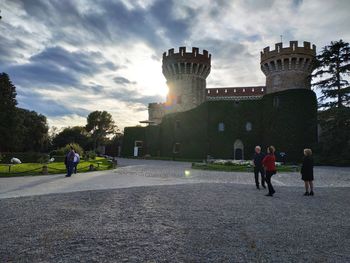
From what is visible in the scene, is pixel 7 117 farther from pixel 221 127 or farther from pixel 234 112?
pixel 234 112

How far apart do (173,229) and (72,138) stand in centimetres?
6321

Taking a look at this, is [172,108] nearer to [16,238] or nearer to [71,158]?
[71,158]

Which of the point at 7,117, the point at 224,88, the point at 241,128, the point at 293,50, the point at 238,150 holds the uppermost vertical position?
the point at 293,50

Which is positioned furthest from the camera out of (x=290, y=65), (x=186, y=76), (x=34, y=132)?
(x=34, y=132)

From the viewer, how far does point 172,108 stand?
4269 cm

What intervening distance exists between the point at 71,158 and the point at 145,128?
101 feet

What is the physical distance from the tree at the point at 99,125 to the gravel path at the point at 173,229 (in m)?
65.3

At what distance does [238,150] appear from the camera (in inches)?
1341

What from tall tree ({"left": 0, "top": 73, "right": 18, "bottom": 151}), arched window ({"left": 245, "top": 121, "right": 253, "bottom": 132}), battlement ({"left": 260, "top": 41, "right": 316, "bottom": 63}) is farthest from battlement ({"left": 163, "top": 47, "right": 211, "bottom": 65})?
tall tree ({"left": 0, "top": 73, "right": 18, "bottom": 151})

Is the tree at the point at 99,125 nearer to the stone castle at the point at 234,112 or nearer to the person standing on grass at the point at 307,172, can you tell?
the stone castle at the point at 234,112

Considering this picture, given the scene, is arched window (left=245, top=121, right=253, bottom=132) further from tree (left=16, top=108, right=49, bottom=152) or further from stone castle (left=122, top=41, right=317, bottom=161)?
tree (left=16, top=108, right=49, bottom=152)

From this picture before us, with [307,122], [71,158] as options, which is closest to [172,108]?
[307,122]

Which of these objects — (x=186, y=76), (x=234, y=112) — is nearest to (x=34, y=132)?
(x=186, y=76)

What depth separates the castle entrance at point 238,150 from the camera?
33750 mm
